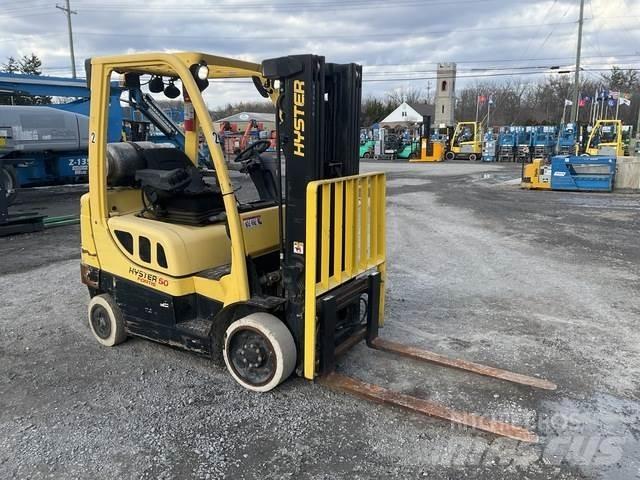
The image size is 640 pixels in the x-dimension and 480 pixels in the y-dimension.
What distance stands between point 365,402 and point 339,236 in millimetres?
1160

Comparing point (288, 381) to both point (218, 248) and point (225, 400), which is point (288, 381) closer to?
point (225, 400)

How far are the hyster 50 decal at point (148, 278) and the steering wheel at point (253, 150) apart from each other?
119cm

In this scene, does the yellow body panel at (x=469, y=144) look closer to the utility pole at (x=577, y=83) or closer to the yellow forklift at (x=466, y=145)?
the yellow forklift at (x=466, y=145)

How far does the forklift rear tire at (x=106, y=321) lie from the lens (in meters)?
4.56

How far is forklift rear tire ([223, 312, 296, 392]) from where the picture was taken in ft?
12.0

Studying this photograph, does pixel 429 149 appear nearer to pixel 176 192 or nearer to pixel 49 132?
pixel 49 132

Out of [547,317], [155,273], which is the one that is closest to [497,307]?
[547,317]

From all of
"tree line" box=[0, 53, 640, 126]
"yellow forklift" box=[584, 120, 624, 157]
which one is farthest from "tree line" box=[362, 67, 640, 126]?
"yellow forklift" box=[584, 120, 624, 157]

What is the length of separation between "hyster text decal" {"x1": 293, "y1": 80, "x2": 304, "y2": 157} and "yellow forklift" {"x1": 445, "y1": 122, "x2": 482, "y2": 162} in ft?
104

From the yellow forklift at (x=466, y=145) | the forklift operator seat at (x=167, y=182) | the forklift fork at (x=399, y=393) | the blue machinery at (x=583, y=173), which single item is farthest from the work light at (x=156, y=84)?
the yellow forklift at (x=466, y=145)

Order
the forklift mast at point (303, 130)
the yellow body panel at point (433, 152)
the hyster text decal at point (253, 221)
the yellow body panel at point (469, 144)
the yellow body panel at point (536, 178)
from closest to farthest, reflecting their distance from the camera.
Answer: the forklift mast at point (303, 130) < the hyster text decal at point (253, 221) < the yellow body panel at point (536, 178) < the yellow body panel at point (433, 152) < the yellow body panel at point (469, 144)

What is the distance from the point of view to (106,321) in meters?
4.65

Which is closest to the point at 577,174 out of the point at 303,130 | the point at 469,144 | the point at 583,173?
the point at 583,173

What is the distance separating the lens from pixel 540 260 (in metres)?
7.96
